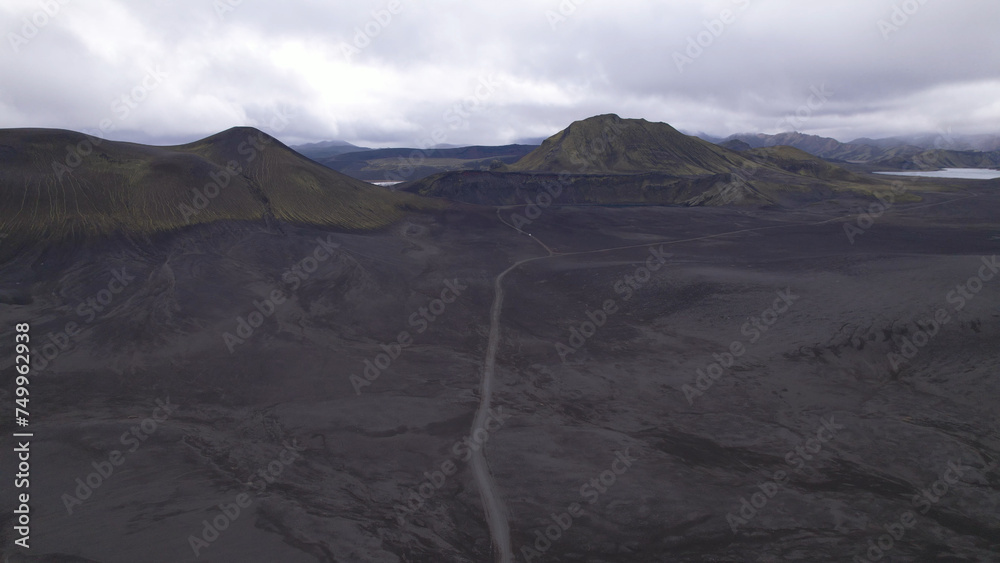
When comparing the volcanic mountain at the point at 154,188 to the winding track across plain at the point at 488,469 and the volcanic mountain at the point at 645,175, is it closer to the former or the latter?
the winding track across plain at the point at 488,469

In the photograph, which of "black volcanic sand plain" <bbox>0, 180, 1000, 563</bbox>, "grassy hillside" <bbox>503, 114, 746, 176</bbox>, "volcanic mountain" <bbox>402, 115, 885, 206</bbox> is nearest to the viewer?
"black volcanic sand plain" <bbox>0, 180, 1000, 563</bbox>

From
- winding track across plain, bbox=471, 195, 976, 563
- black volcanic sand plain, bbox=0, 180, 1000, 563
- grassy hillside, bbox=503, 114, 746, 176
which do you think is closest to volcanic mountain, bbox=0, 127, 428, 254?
black volcanic sand plain, bbox=0, 180, 1000, 563

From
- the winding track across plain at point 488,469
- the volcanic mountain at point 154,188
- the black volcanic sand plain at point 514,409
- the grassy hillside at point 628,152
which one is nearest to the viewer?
the black volcanic sand plain at point 514,409

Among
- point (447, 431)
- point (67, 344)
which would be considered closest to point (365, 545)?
point (447, 431)

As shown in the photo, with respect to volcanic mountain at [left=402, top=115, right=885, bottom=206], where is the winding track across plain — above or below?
below

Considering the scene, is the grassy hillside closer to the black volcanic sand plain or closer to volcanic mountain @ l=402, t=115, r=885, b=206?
volcanic mountain @ l=402, t=115, r=885, b=206

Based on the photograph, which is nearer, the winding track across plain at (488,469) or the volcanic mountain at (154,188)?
the winding track across plain at (488,469)

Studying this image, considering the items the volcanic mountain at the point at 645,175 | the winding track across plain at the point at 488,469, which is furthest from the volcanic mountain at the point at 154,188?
the volcanic mountain at the point at 645,175
